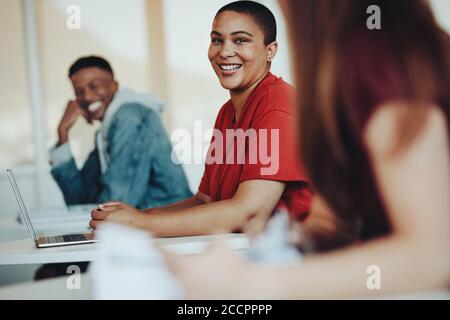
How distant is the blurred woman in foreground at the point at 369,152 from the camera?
1.24 meters

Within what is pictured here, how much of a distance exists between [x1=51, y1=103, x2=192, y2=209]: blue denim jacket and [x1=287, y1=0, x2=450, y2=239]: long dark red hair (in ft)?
3.78

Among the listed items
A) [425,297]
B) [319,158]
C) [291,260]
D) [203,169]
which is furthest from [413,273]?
[203,169]

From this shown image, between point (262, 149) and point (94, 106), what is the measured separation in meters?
1.66

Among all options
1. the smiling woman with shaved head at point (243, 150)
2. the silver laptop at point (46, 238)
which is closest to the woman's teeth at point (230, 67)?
the smiling woman with shaved head at point (243, 150)

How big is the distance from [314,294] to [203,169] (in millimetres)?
968

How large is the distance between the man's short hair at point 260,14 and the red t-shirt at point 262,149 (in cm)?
14

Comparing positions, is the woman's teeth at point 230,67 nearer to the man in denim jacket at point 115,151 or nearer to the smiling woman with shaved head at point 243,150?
the smiling woman with shaved head at point 243,150

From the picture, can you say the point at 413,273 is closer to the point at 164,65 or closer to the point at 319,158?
the point at 319,158

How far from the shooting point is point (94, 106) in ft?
11.0

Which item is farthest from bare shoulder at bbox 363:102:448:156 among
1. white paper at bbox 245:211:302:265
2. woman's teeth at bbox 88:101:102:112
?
woman's teeth at bbox 88:101:102:112

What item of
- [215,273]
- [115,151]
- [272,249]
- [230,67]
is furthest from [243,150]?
[115,151]

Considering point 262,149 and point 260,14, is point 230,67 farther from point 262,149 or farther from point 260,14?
point 262,149

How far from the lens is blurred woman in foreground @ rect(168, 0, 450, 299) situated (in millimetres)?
1240

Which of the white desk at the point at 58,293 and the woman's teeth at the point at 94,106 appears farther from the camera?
the woman's teeth at the point at 94,106
